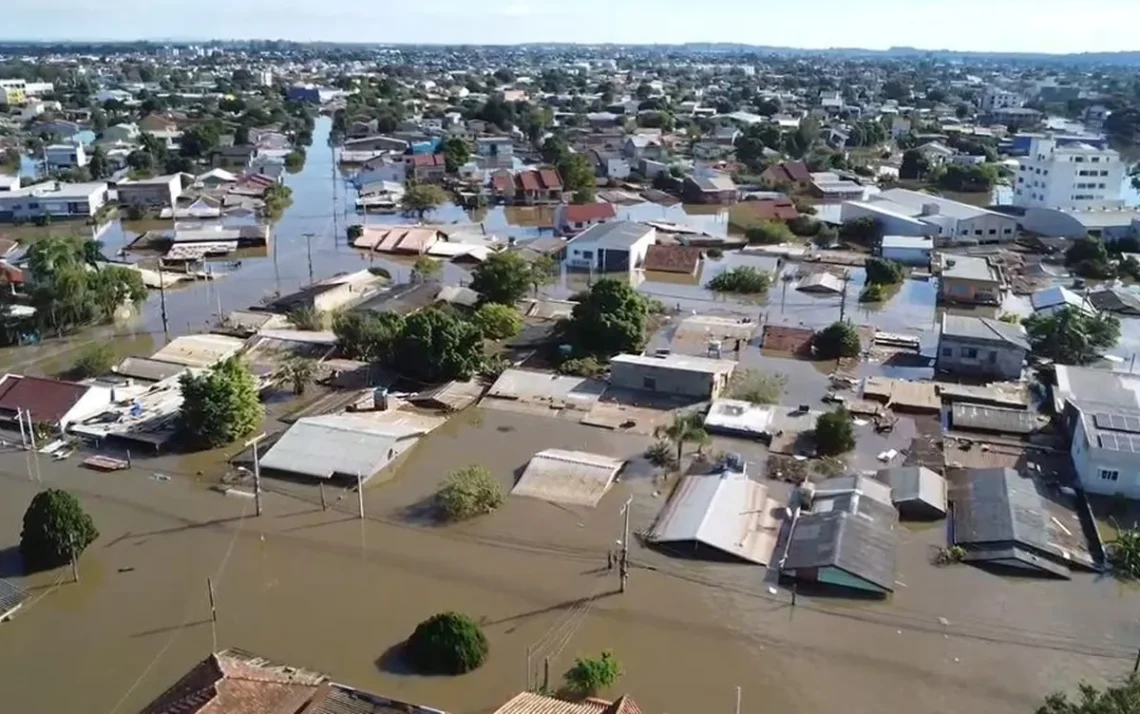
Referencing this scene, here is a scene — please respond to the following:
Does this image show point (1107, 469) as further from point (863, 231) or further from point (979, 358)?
point (863, 231)

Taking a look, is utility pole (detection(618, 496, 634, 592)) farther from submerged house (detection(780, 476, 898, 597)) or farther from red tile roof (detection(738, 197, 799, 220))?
red tile roof (detection(738, 197, 799, 220))

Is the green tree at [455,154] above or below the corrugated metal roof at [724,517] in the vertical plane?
above

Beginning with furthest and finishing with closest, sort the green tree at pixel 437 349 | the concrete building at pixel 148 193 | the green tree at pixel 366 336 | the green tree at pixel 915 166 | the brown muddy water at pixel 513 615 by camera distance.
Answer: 1. the green tree at pixel 915 166
2. the concrete building at pixel 148 193
3. the green tree at pixel 366 336
4. the green tree at pixel 437 349
5. the brown muddy water at pixel 513 615

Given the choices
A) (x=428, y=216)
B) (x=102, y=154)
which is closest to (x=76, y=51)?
(x=102, y=154)

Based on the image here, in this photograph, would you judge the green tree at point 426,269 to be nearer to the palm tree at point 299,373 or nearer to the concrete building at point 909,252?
the palm tree at point 299,373

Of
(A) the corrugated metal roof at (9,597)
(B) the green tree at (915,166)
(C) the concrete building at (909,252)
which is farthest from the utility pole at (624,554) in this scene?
(B) the green tree at (915,166)

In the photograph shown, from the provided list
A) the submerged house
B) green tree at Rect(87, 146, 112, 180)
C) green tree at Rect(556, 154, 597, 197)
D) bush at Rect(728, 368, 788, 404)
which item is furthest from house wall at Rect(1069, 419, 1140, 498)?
green tree at Rect(87, 146, 112, 180)
